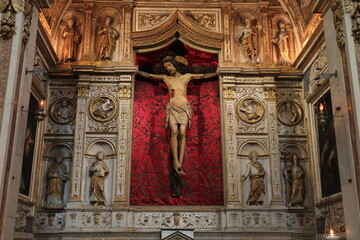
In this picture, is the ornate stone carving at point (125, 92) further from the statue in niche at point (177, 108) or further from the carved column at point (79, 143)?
the carved column at point (79, 143)

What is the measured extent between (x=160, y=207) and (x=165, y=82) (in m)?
4.11

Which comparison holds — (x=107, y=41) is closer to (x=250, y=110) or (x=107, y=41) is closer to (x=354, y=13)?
(x=250, y=110)

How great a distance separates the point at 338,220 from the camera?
35.5 ft

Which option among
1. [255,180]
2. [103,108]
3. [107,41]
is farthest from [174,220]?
[107,41]

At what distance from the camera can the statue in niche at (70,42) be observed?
1420 centimetres

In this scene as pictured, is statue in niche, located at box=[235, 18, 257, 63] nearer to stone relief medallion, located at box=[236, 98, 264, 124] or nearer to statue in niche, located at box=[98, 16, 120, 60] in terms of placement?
stone relief medallion, located at box=[236, 98, 264, 124]

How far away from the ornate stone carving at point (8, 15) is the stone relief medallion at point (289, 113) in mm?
8563

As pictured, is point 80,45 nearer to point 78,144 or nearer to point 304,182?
point 78,144

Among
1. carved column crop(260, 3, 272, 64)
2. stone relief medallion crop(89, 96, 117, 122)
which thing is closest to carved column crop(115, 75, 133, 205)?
stone relief medallion crop(89, 96, 117, 122)

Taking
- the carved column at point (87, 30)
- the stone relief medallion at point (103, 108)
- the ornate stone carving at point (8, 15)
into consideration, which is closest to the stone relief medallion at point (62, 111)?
the stone relief medallion at point (103, 108)

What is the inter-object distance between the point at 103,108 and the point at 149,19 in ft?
11.3

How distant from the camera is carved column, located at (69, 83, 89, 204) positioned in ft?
41.8

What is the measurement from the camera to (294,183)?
13125 mm

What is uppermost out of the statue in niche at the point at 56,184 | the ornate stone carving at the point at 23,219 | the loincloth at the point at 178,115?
the loincloth at the point at 178,115
